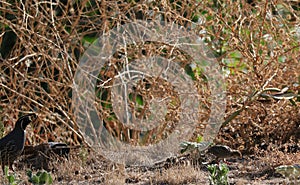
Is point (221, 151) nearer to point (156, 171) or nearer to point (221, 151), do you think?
point (221, 151)

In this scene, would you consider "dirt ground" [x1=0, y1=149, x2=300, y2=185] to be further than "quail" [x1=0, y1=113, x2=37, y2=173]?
No

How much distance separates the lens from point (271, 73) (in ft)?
22.9

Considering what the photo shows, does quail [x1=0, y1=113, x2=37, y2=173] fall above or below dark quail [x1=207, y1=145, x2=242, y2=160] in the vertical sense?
above

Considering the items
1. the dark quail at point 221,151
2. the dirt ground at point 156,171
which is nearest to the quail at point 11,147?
the dirt ground at point 156,171

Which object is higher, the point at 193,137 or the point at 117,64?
the point at 117,64

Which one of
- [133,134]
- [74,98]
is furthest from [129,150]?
[74,98]

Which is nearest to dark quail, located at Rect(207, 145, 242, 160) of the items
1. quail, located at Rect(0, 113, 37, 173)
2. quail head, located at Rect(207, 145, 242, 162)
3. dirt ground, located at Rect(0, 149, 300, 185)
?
quail head, located at Rect(207, 145, 242, 162)

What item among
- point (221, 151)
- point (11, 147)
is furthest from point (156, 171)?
point (11, 147)

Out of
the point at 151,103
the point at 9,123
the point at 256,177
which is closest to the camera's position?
the point at 256,177

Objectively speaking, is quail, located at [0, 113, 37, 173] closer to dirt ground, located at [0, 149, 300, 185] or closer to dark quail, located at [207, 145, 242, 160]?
dirt ground, located at [0, 149, 300, 185]

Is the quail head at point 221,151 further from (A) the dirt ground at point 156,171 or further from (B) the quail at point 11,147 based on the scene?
(B) the quail at point 11,147

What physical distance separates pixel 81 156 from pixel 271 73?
2315 millimetres

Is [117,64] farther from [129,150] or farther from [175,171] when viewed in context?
[175,171]

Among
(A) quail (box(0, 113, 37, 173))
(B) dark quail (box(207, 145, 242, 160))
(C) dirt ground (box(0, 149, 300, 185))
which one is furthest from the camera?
(B) dark quail (box(207, 145, 242, 160))
